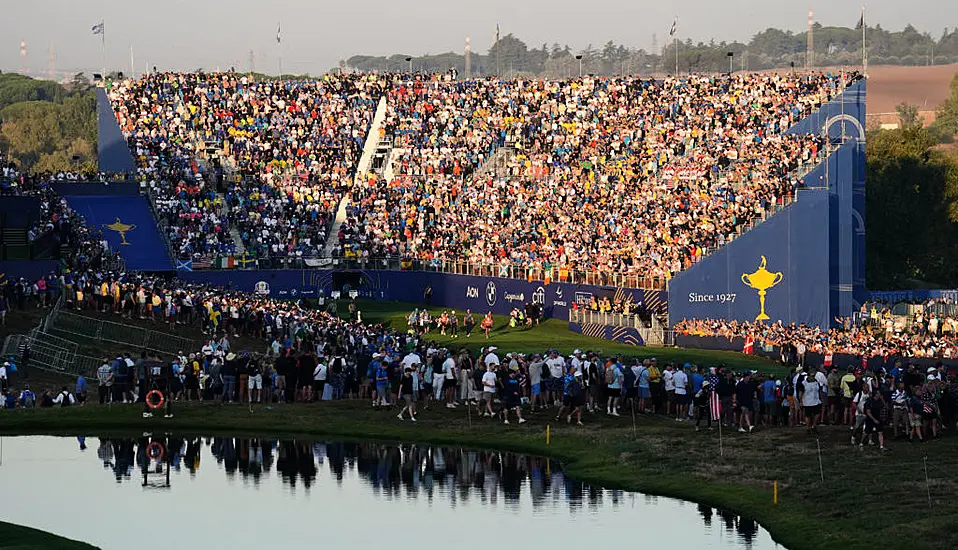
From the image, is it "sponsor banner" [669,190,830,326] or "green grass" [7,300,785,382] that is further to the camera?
"sponsor banner" [669,190,830,326]

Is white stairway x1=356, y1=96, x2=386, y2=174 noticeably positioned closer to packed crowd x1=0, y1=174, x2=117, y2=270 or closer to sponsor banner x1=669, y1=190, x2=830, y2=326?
packed crowd x1=0, y1=174, x2=117, y2=270

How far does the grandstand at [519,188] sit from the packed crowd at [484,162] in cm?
13

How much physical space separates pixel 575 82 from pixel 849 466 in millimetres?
60462

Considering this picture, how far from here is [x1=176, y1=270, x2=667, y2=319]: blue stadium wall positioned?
7631 centimetres

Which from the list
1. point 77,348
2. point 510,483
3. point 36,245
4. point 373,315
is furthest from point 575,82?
point 510,483

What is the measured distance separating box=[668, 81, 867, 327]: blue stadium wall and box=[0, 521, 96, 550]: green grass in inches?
1706

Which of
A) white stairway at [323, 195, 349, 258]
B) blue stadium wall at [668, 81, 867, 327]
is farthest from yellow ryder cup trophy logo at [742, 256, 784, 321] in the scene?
white stairway at [323, 195, 349, 258]

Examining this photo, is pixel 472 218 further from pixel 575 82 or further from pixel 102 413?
pixel 102 413

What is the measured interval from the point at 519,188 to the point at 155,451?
46.9 metres

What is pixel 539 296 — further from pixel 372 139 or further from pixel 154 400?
pixel 154 400

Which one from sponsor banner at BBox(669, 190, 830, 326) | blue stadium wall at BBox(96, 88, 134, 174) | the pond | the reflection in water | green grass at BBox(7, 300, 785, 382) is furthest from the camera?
blue stadium wall at BBox(96, 88, 134, 174)

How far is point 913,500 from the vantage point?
104 ft

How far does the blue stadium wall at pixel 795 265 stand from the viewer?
72.2 m

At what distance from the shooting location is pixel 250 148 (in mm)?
90188
